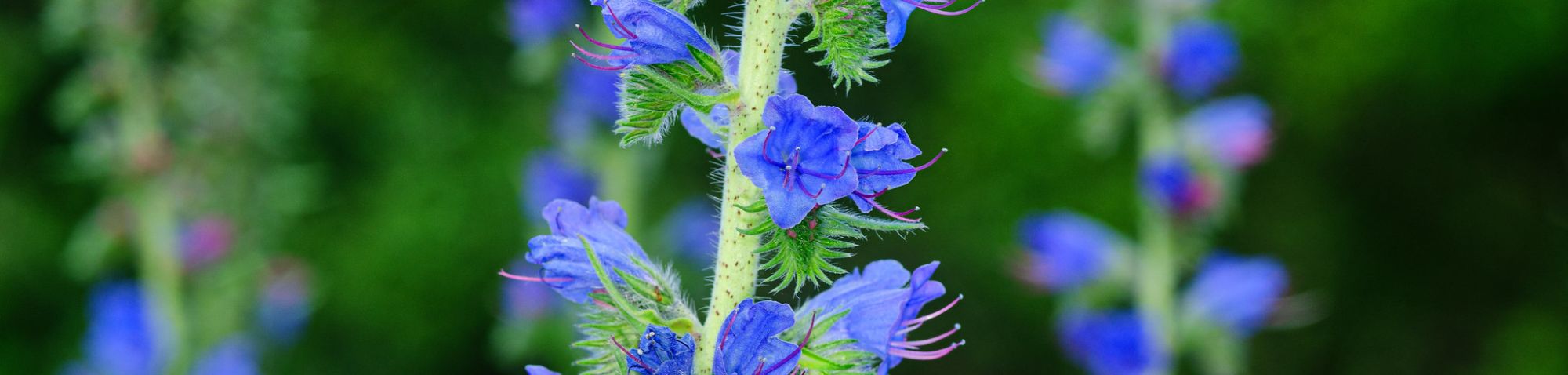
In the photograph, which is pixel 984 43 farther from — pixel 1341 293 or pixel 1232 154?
pixel 1232 154

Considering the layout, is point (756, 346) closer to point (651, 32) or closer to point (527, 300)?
point (651, 32)

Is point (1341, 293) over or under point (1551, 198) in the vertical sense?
under

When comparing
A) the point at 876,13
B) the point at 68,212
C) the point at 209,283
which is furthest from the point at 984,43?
the point at 876,13

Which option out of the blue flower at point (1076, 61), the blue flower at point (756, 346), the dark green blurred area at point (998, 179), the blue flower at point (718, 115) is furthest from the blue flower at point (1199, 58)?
the blue flower at point (756, 346)

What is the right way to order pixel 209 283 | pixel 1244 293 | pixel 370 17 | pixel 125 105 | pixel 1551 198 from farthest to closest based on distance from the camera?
1. pixel 370 17
2. pixel 1551 198
3. pixel 209 283
4. pixel 125 105
5. pixel 1244 293

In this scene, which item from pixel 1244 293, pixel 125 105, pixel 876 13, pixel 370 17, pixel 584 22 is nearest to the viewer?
pixel 876 13

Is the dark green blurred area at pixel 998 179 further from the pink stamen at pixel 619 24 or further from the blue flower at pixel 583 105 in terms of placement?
the pink stamen at pixel 619 24
